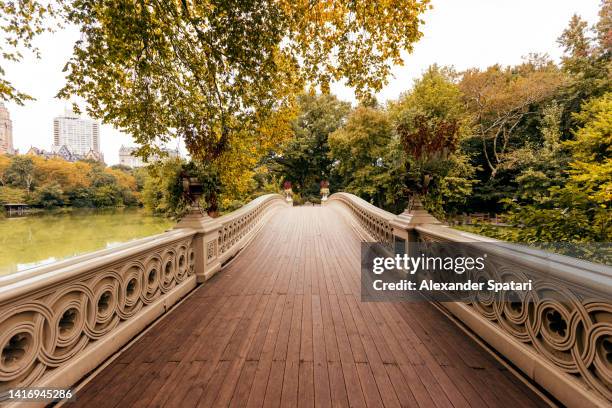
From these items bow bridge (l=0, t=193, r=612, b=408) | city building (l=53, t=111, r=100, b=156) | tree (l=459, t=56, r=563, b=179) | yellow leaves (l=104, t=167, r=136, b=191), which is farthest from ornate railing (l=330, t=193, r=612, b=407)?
city building (l=53, t=111, r=100, b=156)

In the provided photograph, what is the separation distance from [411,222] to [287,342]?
114 inches

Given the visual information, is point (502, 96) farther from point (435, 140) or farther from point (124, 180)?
point (124, 180)

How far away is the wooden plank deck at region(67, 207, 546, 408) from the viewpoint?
6.77ft

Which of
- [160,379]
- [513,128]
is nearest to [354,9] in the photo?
[160,379]

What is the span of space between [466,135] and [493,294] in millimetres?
21949

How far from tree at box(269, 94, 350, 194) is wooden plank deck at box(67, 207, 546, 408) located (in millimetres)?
28737

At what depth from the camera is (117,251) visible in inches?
113

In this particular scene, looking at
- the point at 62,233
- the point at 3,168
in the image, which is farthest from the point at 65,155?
the point at 62,233

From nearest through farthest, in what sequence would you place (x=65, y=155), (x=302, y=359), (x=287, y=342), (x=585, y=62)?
(x=302, y=359) < (x=287, y=342) < (x=585, y=62) < (x=65, y=155)

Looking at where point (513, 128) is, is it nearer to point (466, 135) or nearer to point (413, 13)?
point (466, 135)

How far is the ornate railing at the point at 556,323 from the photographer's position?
1733 mm

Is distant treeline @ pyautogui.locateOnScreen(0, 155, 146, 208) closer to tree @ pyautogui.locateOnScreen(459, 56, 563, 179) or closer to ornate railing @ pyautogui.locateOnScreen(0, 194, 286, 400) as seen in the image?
ornate railing @ pyautogui.locateOnScreen(0, 194, 286, 400)

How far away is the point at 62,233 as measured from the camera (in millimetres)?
34000

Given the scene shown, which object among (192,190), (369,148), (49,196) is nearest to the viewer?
(192,190)
